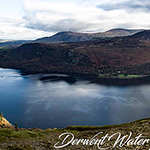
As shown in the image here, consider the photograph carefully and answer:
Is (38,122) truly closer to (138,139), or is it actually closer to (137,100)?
(138,139)

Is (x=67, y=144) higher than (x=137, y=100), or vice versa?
(x=67, y=144)

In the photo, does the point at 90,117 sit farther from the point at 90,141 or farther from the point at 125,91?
the point at 125,91

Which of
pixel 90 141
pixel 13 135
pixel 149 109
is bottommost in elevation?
pixel 149 109

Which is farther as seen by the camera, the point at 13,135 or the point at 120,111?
the point at 120,111

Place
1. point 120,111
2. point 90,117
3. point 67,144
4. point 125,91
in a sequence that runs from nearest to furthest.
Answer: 1. point 67,144
2. point 90,117
3. point 120,111
4. point 125,91

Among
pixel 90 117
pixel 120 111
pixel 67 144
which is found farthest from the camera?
pixel 120 111

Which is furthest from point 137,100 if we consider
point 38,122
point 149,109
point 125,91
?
point 38,122
